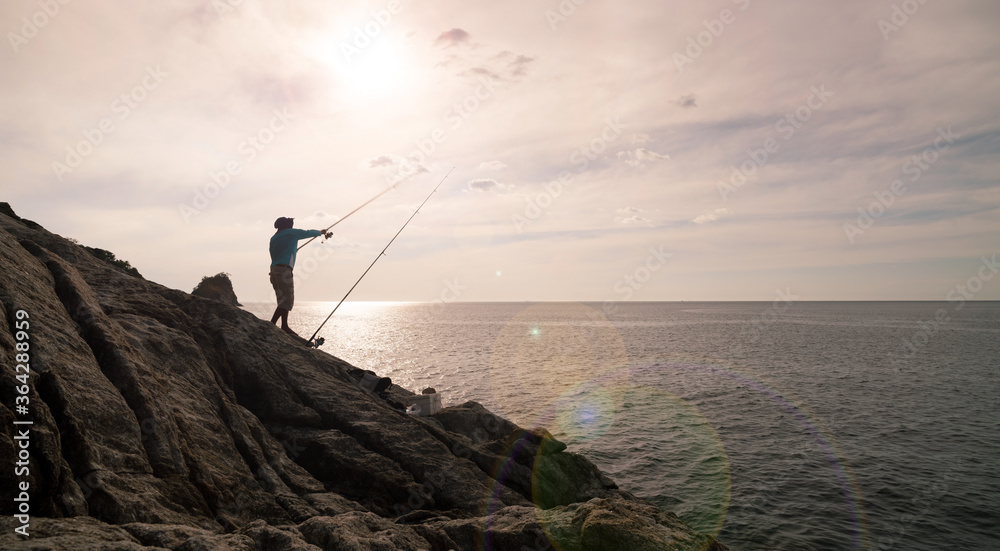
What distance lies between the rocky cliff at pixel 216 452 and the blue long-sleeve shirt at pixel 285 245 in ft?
5.86

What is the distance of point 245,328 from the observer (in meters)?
11.5

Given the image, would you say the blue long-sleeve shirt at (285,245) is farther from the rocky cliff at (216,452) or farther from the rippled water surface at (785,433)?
the rippled water surface at (785,433)

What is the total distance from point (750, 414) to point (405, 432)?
2146 centimetres

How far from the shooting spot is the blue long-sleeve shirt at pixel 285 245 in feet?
41.5

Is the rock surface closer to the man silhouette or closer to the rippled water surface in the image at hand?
the rippled water surface

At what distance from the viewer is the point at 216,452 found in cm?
680

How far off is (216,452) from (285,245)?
7045 millimetres

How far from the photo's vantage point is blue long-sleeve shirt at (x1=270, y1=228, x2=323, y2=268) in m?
12.7

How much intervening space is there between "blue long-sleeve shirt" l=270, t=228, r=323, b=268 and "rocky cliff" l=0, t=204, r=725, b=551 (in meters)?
1.79

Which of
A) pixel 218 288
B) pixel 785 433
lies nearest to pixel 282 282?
pixel 785 433

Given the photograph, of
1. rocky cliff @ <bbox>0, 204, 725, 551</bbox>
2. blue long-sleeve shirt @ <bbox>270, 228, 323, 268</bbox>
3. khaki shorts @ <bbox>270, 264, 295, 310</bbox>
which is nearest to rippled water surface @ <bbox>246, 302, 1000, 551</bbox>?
rocky cliff @ <bbox>0, 204, 725, 551</bbox>

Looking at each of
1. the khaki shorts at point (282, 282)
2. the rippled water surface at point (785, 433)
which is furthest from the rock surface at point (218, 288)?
the khaki shorts at point (282, 282)

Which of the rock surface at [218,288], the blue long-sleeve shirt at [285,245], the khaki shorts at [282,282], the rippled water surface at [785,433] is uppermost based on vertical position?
the rock surface at [218,288]

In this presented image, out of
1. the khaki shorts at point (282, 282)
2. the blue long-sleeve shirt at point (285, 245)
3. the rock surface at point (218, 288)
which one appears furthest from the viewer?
the rock surface at point (218, 288)
